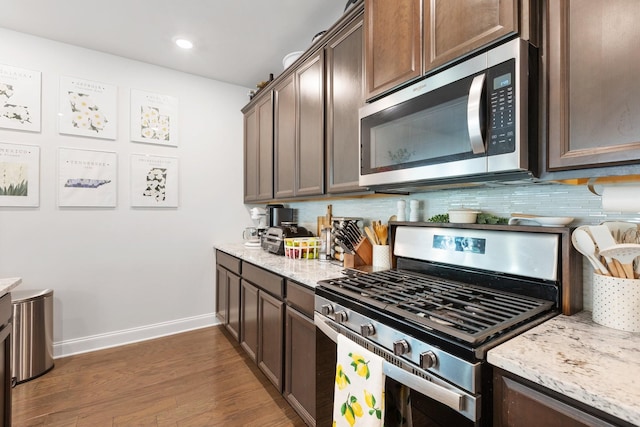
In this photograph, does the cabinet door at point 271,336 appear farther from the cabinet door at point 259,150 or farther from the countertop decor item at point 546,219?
the countertop decor item at point 546,219

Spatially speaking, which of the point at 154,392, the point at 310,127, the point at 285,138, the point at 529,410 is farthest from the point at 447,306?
the point at 154,392

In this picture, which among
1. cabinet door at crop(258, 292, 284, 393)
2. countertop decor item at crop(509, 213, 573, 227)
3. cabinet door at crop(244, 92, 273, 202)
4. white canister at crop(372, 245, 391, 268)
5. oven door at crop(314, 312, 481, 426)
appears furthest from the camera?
cabinet door at crop(244, 92, 273, 202)

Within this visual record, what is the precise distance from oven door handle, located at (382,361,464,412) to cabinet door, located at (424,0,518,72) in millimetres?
1123

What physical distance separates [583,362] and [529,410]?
0.17 m

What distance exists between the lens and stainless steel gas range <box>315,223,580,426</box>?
831 mm

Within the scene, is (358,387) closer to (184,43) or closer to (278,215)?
(278,215)

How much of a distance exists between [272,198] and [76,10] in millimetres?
1957

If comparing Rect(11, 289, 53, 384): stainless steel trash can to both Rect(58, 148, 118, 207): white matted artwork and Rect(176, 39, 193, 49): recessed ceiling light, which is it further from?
Rect(176, 39, 193, 49): recessed ceiling light

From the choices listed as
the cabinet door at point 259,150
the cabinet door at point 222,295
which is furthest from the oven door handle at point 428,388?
the cabinet door at point 222,295

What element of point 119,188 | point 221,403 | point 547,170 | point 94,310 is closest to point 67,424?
point 221,403

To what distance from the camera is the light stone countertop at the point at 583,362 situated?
607 mm

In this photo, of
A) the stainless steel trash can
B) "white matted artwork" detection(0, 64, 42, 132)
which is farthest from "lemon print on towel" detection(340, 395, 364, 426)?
"white matted artwork" detection(0, 64, 42, 132)

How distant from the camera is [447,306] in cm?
106

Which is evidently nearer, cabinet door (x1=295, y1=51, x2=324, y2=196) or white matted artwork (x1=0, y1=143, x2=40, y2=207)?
cabinet door (x1=295, y1=51, x2=324, y2=196)
